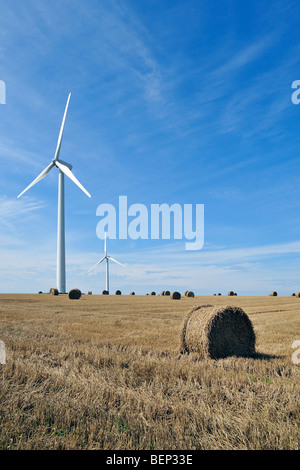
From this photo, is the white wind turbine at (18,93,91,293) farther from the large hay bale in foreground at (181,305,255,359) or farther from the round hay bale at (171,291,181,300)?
the large hay bale in foreground at (181,305,255,359)

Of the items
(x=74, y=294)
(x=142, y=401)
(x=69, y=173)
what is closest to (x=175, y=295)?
(x=74, y=294)

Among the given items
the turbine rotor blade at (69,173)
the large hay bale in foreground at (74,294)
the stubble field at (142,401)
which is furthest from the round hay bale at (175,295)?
the stubble field at (142,401)

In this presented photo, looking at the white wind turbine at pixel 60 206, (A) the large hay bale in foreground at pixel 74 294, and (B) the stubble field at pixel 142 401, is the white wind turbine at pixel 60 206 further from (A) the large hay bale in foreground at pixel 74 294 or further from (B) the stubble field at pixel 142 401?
(B) the stubble field at pixel 142 401

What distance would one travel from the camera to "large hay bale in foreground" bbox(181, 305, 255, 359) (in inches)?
412

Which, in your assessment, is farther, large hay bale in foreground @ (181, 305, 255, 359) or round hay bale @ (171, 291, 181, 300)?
round hay bale @ (171, 291, 181, 300)

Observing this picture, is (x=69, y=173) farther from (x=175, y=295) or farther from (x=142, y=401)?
(x=142, y=401)

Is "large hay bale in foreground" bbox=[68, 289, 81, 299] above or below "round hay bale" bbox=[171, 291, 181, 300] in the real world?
above

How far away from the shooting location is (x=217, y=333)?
1064cm

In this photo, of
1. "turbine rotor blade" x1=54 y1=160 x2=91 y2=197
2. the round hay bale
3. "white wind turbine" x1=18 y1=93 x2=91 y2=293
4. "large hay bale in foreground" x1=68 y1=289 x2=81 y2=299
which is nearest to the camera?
"large hay bale in foreground" x1=68 y1=289 x2=81 y2=299

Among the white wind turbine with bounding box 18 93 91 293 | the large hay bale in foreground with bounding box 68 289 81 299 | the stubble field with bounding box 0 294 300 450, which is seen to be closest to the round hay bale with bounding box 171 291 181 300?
the large hay bale in foreground with bounding box 68 289 81 299

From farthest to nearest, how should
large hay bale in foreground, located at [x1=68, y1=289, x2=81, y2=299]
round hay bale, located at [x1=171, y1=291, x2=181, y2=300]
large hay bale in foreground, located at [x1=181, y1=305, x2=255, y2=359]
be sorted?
round hay bale, located at [x1=171, y1=291, x2=181, y2=300] → large hay bale in foreground, located at [x1=68, y1=289, x2=81, y2=299] → large hay bale in foreground, located at [x1=181, y1=305, x2=255, y2=359]
